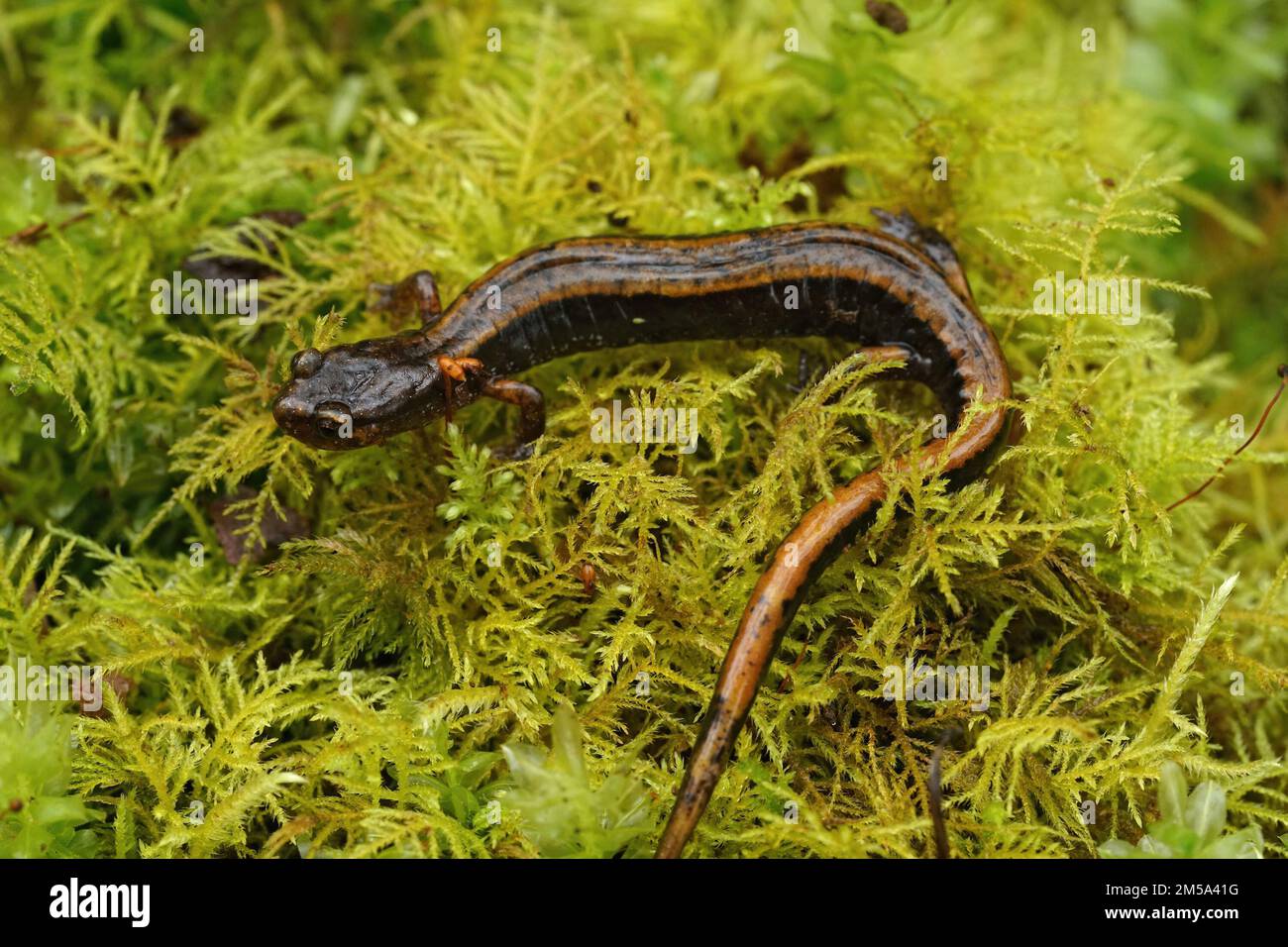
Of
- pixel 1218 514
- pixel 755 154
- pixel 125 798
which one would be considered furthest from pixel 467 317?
pixel 1218 514

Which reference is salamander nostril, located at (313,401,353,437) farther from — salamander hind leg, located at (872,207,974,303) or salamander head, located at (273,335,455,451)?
salamander hind leg, located at (872,207,974,303)

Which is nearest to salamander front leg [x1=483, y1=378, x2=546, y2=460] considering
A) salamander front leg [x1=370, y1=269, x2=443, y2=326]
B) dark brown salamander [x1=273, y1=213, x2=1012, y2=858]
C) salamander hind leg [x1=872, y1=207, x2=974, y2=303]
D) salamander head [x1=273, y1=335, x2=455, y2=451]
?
dark brown salamander [x1=273, y1=213, x2=1012, y2=858]

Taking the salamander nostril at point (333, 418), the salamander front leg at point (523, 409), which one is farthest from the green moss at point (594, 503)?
the salamander nostril at point (333, 418)

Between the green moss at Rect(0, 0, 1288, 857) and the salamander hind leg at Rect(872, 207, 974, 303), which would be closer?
the green moss at Rect(0, 0, 1288, 857)

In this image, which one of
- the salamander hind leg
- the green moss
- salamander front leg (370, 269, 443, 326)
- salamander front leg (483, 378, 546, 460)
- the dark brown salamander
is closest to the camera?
the green moss

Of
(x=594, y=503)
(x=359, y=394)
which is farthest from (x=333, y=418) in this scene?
(x=594, y=503)
